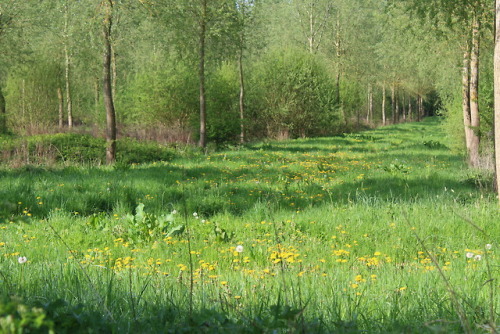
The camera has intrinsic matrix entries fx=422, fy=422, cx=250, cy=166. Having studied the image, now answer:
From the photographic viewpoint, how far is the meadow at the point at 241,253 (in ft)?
7.56

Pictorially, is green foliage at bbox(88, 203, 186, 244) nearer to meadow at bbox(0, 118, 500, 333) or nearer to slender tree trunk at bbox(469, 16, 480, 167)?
meadow at bbox(0, 118, 500, 333)

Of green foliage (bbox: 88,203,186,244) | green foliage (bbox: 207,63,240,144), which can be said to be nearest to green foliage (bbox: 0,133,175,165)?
green foliage (bbox: 207,63,240,144)

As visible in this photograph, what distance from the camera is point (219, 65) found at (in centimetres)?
2539

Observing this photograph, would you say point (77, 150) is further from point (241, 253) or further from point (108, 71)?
point (241, 253)

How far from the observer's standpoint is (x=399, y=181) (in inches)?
402

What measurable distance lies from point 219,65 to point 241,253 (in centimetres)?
2168

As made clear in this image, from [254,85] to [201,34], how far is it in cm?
913

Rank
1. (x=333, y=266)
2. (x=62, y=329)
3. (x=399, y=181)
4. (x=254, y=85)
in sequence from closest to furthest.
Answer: (x=62, y=329) → (x=333, y=266) → (x=399, y=181) → (x=254, y=85)

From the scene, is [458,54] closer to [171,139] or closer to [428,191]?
[428,191]

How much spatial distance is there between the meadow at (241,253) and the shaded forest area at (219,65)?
A: 4257 mm

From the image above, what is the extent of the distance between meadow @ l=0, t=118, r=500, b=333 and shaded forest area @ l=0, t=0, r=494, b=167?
14.0 feet

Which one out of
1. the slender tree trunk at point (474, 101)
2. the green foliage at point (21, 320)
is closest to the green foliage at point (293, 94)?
the slender tree trunk at point (474, 101)

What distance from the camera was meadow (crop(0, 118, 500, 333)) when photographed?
7.56 ft

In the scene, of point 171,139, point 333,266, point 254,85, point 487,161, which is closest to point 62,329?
point 333,266
